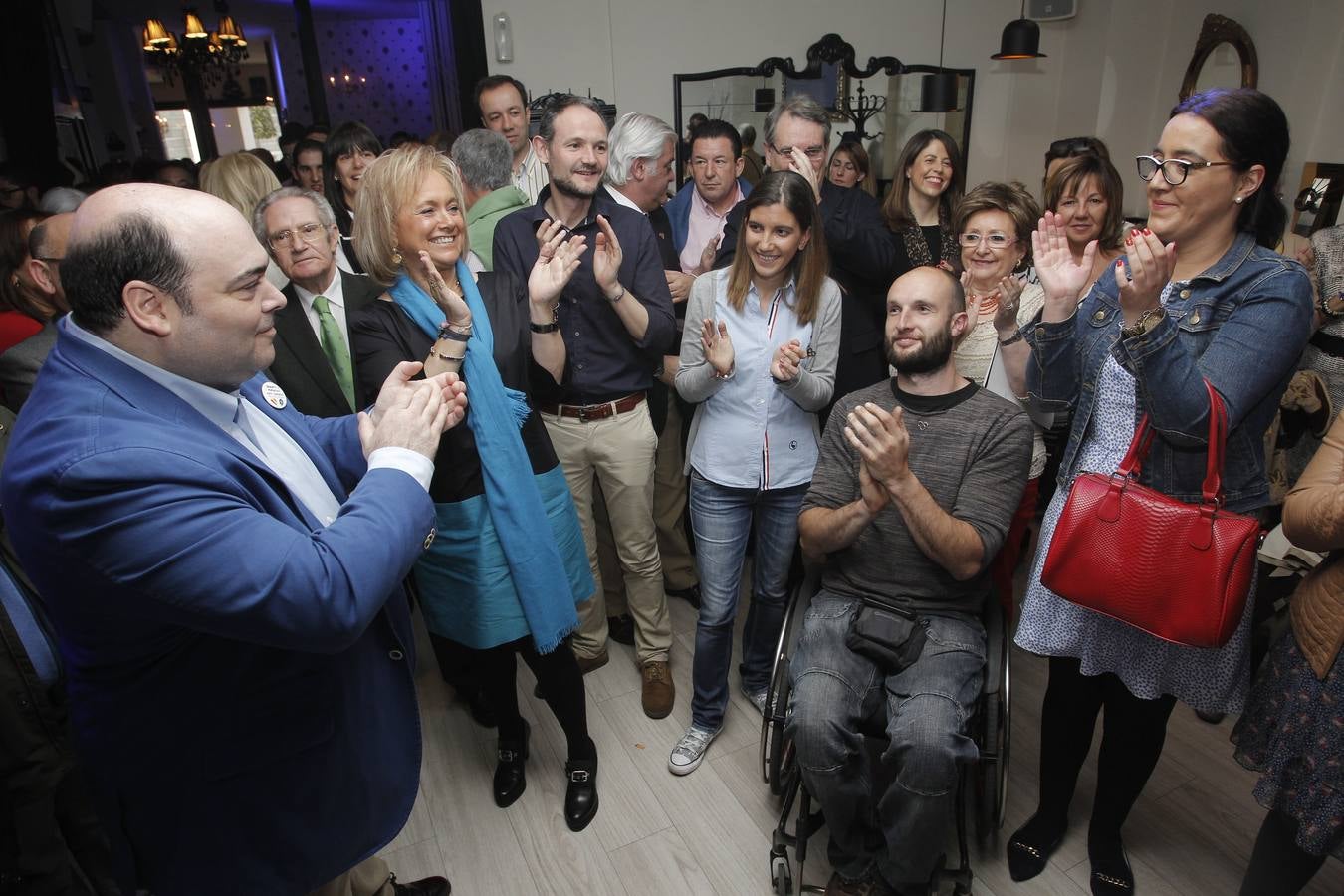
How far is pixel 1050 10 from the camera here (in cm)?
620

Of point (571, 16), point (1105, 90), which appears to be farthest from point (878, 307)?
point (1105, 90)

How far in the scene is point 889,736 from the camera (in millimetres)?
1753

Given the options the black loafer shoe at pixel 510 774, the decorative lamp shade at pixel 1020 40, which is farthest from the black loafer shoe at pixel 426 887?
the decorative lamp shade at pixel 1020 40

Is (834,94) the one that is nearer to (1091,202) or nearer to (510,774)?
(1091,202)

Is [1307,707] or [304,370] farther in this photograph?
[304,370]

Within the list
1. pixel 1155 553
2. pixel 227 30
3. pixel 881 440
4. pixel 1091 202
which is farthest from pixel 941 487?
pixel 227 30

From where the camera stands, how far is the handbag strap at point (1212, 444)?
1414 millimetres

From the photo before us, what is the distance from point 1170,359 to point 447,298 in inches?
58.9

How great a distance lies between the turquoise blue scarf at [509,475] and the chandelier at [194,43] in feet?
26.3

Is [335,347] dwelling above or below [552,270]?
below

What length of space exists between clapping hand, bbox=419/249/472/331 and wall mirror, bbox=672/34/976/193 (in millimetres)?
4293

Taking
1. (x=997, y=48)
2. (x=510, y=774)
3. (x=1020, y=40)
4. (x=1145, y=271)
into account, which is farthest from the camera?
(x=997, y=48)

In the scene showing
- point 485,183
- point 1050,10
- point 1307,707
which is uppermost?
point 1050,10

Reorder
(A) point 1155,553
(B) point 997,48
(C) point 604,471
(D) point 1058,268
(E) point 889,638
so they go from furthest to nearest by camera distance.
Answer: (B) point 997,48, (C) point 604,471, (E) point 889,638, (D) point 1058,268, (A) point 1155,553
